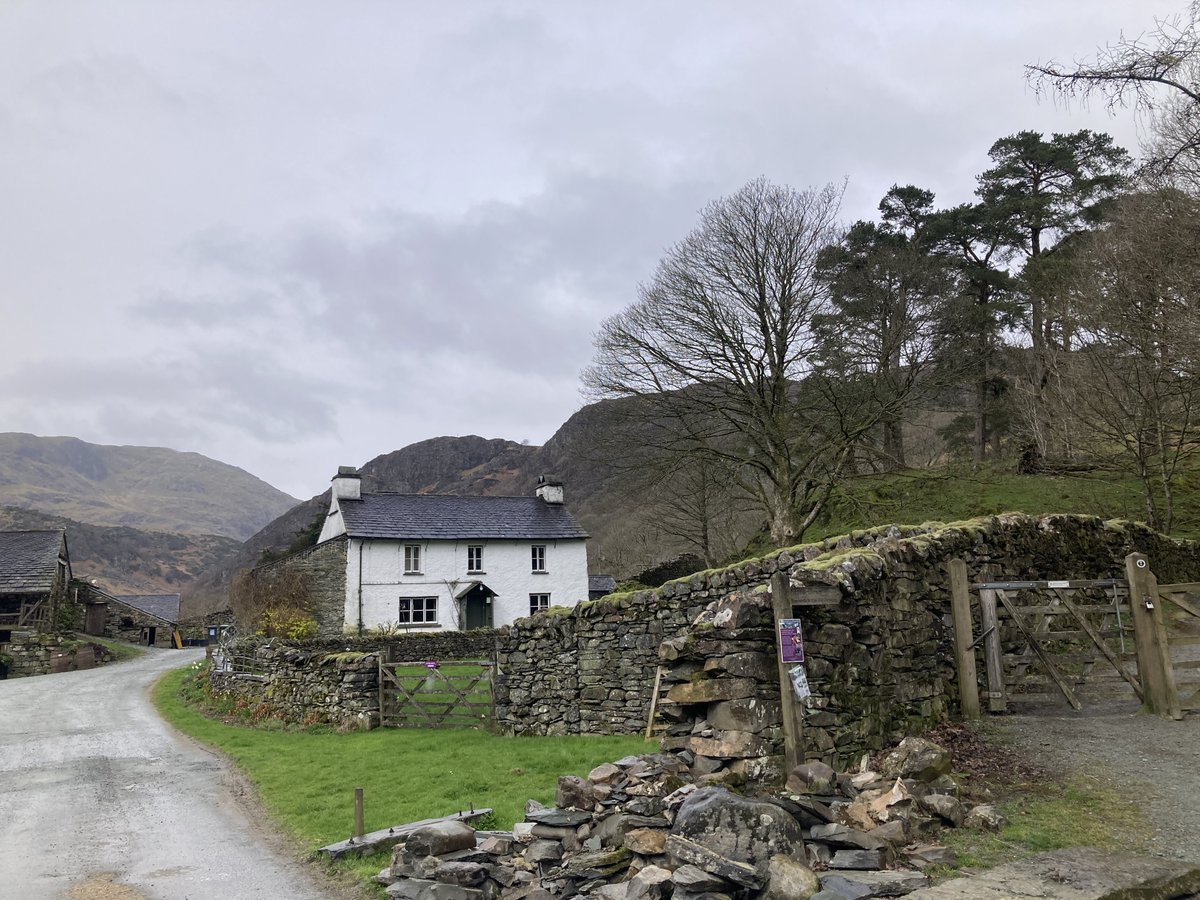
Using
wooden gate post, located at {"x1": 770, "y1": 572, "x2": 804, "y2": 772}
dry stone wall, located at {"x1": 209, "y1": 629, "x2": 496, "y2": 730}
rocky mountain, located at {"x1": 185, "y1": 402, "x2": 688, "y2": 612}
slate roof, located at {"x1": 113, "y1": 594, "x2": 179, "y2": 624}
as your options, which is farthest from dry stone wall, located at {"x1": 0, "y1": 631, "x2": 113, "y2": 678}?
wooden gate post, located at {"x1": 770, "y1": 572, "x2": 804, "y2": 772}

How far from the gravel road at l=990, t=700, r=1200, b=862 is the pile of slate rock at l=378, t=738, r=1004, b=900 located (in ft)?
4.18

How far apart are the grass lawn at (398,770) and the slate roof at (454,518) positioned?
65.5 ft

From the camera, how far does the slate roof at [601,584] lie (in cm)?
4938

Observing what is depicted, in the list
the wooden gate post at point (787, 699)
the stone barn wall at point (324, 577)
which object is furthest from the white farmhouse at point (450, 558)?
the wooden gate post at point (787, 699)

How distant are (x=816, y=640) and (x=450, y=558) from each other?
106 ft

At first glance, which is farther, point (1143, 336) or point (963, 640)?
point (1143, 336)

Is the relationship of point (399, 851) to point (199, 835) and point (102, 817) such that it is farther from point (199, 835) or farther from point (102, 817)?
point (102, 817)

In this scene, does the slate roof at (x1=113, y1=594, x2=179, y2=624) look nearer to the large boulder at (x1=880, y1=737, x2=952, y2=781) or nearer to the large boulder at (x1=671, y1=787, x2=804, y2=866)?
the large boulder at (x1=671, y1=787, x2=804, y2=866)

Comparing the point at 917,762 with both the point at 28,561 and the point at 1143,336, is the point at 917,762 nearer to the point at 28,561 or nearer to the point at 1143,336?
the point at 1143,336

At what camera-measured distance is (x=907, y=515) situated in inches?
1004

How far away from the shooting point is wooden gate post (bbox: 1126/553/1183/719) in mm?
9141

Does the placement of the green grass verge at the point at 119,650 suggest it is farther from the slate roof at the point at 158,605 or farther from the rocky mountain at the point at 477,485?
the slate roof at the point at 158,605

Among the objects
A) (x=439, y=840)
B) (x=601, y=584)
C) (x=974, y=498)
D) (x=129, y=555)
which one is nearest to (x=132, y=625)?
(x=601, y=584)

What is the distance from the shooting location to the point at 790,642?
6.97 m
